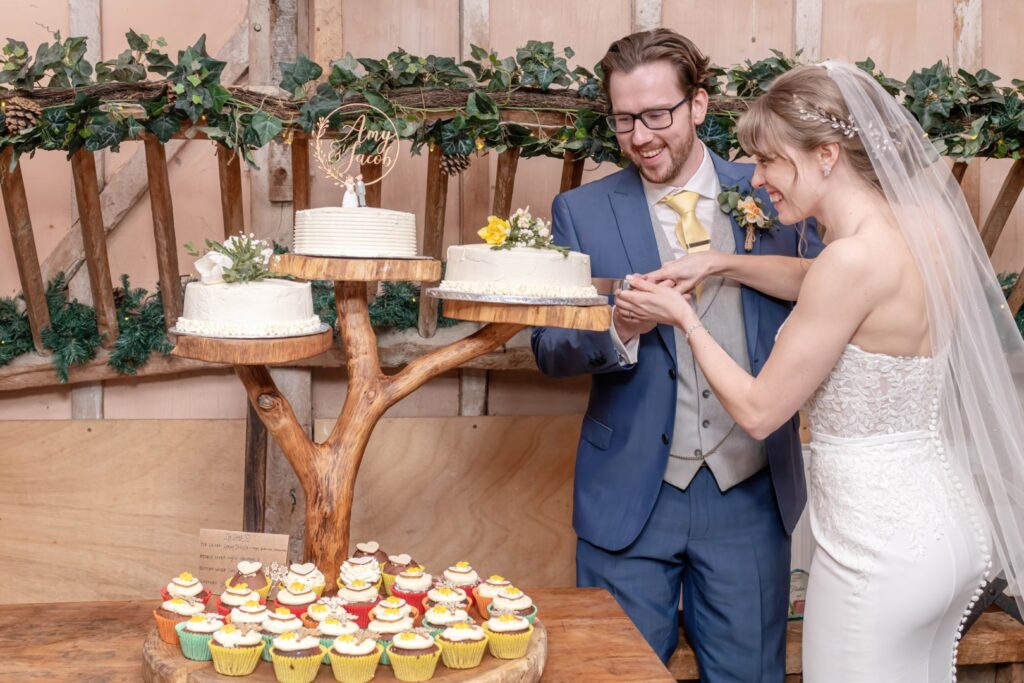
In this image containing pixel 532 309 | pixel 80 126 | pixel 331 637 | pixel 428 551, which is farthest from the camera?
pixel 428 551

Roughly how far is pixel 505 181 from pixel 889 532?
1.65 m

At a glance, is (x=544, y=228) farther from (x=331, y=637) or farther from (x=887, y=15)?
(x=887, y=15)

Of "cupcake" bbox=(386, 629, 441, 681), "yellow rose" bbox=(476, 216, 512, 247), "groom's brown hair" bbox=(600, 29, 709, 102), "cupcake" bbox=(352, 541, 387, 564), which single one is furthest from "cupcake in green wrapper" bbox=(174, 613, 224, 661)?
"groom's brown hair" bbox=(600, 29, 709, 102)

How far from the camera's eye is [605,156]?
3088 mm

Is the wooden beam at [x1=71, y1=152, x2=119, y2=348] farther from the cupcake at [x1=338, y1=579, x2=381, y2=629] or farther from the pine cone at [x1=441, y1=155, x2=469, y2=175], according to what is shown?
the cupcake at [x1=338, y1=579, x2=381, y2=629]

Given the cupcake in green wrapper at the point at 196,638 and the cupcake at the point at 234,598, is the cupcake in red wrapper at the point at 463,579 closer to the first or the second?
the cupcake at the point at 234,598

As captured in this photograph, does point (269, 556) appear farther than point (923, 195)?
Yes

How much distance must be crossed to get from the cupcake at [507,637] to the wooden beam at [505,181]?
153cm

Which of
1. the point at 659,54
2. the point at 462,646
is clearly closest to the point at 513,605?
the point at 462,646

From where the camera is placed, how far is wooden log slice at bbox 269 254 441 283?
2.12m

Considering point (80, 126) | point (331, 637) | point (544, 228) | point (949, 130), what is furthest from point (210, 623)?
point (949, 130)

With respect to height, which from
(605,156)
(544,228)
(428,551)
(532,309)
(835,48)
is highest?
(835,48)

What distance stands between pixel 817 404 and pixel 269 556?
1.16m

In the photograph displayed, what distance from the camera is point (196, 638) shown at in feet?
6.52
